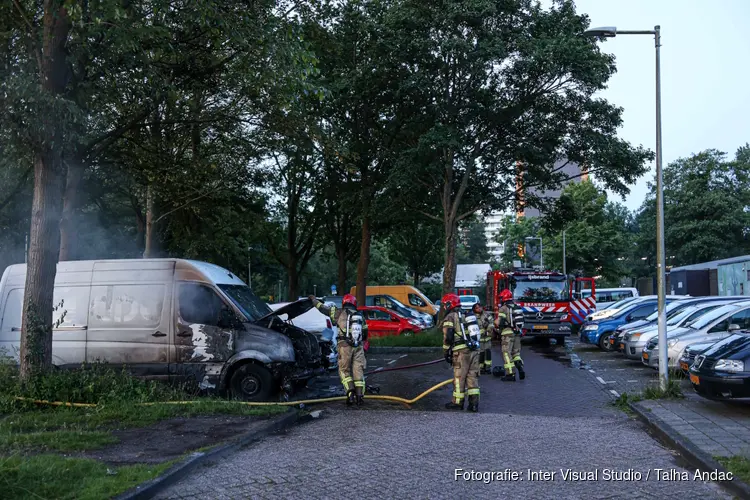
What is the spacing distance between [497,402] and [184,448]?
19.0 ft

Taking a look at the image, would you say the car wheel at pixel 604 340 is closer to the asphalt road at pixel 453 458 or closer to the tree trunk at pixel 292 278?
the asphalt road at pixel 453 458

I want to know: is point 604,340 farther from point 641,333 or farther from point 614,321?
point 641,333

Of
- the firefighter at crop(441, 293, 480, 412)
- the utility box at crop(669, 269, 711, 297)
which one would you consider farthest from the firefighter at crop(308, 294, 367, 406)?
the utility box at crop(669, 269, 711, 297)

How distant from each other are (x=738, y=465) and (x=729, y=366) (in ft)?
11.4

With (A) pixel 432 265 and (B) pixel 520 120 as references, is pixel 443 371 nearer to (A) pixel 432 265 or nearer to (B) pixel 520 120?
(B) pixel 520 120

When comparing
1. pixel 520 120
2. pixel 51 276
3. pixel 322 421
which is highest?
pixel 520 120

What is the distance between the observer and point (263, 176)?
24.7m

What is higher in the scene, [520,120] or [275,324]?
[520,120]

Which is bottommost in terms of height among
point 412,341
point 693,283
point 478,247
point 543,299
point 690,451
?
point 690,451

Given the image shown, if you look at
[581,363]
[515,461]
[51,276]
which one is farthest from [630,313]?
[51,276]

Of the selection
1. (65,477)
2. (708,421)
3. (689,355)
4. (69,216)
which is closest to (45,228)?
(65,477)

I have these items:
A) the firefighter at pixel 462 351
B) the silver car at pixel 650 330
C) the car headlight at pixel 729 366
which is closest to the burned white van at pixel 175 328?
the firefighter at pixel 462 351

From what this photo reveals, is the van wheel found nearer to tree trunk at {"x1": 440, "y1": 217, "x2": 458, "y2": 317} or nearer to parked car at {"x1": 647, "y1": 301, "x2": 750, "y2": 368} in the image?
parked car at {"x1": 647, "y1": 301, "x2": 750, "y2": 368}

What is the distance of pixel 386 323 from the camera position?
1013 inches
